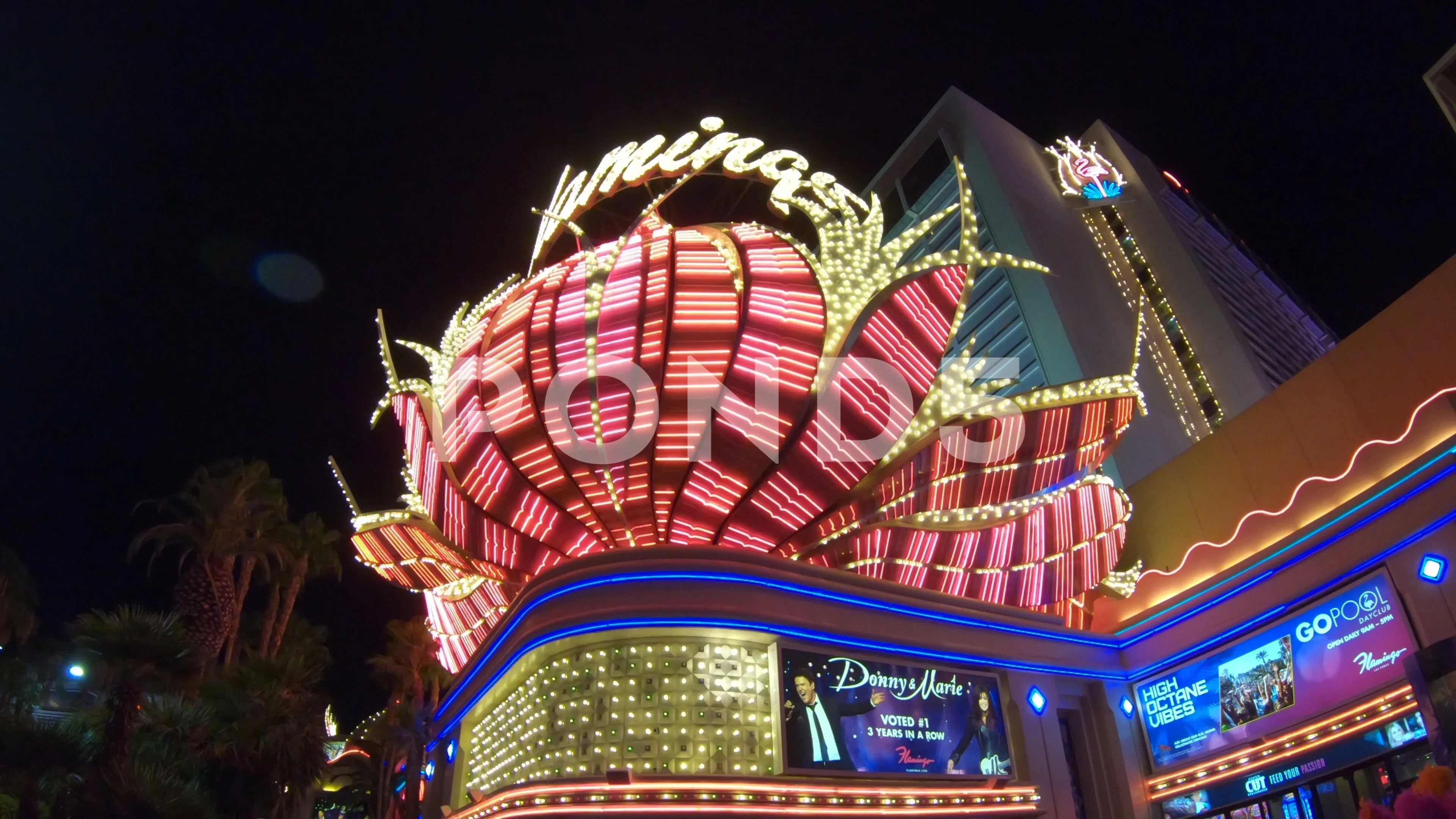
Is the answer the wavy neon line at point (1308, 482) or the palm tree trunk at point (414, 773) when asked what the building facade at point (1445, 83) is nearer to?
the wavy neon line at point (1308, 482)

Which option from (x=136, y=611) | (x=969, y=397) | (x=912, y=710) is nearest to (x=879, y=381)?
(x=969, y=397)

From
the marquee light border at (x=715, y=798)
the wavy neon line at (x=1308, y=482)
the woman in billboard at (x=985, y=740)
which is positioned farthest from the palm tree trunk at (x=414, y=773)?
the wavy neon line at (x=1308, y=482)

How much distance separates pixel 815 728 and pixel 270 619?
2537 centimetres

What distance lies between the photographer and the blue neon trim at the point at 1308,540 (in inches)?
394

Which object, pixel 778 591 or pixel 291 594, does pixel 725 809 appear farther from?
pixel 291 594

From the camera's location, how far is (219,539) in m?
27.4

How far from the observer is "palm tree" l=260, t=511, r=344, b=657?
96.8ft

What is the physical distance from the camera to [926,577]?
48.1ft

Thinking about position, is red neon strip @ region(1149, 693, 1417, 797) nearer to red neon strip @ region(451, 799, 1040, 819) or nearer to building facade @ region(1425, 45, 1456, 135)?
red neon strip @ region(451, 799, 1040, 819)

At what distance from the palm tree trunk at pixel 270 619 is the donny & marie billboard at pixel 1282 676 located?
26.4 metres

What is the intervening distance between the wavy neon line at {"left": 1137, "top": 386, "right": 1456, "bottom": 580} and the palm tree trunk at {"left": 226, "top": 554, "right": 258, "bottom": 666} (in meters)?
25.5

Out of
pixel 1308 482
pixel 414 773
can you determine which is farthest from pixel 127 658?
pixel 1308 482

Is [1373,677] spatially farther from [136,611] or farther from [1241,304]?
[1241,304]

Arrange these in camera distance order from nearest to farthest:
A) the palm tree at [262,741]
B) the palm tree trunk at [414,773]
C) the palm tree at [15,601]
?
the palm tree at [262,741], the palm tree trunk at [414,773], the palm tree at [15,601]
